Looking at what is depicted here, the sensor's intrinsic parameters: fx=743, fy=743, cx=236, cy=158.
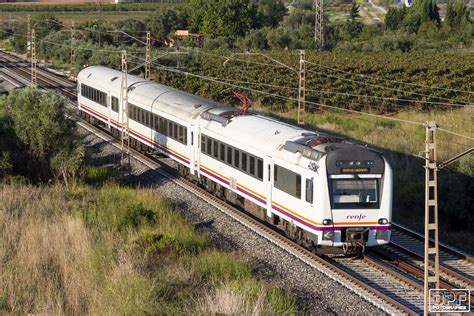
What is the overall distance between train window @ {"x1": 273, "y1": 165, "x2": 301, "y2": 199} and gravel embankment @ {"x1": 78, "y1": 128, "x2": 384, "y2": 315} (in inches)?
59.9

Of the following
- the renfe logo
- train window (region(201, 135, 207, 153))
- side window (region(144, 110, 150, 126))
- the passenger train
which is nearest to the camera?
the passenger train

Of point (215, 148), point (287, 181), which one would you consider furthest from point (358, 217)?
point (215, 148)

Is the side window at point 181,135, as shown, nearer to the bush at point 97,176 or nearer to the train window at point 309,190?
the bush at point 97,176

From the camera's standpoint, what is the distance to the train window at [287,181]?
17672mm

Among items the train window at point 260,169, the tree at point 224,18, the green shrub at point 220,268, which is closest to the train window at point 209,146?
the train window at point 260,169

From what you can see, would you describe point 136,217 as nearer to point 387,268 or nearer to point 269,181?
point 269,181

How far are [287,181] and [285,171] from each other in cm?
26

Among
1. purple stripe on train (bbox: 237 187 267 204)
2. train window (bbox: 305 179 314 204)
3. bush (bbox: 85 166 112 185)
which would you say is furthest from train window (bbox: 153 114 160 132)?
train window (bbox: 305 179 314 204)

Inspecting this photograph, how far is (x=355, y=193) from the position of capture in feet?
55.6

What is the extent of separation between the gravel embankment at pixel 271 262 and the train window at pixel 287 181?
1521 mm

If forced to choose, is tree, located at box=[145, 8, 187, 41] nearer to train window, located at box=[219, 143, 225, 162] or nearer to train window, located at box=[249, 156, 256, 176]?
train window, located at box=[219, 143, 225, 162]

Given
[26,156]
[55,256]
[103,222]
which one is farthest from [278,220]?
[26,156]

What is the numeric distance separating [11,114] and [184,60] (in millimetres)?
44709

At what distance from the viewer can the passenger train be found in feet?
55.1
